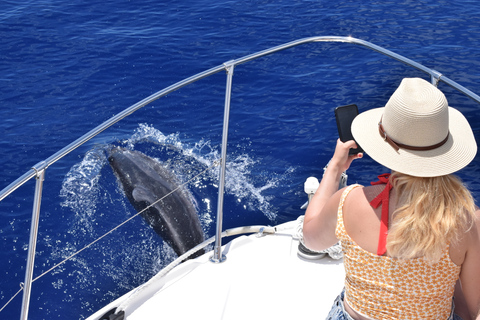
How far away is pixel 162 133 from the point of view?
8969mm

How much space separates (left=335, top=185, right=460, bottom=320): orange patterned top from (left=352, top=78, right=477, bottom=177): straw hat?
246mm

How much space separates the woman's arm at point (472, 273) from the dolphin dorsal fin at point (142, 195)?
5064 mm

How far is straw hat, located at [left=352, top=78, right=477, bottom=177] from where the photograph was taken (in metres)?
1.94

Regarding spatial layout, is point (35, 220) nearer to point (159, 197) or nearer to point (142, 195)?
point (159, 197)

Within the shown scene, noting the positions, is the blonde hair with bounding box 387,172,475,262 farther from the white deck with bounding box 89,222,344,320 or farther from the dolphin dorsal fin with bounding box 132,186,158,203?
the dolphin dorsal fin with bounding box 132,186,158,203

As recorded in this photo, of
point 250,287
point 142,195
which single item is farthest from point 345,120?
point 142,195

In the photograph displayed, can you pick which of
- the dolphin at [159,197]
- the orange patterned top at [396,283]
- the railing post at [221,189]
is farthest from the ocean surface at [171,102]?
the orange patterned top at [396,283]

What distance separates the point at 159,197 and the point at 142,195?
29 centimetres

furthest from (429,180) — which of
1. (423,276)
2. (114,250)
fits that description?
(114,250)

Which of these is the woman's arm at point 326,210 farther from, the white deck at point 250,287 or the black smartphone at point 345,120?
the white deck at point 250,287

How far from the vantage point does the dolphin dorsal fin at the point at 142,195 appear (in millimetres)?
6832

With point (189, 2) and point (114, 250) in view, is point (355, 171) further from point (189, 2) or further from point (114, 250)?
point (189, 2)

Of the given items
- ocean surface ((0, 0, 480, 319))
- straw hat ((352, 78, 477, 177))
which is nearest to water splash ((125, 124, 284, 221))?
ocean surface ((0, 0, 480, 319))

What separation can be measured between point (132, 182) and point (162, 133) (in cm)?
203
